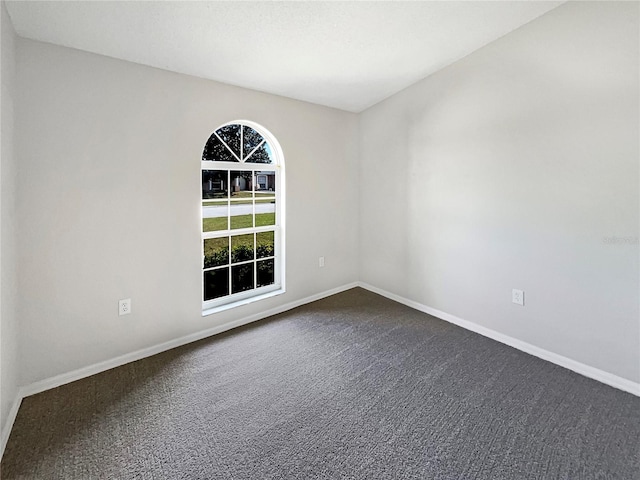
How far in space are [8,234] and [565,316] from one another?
12.2 feet

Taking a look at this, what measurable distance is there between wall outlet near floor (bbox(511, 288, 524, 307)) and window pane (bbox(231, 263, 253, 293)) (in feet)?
8.02

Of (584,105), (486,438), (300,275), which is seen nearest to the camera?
(486,438)

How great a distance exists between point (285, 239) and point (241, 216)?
1.74 feet

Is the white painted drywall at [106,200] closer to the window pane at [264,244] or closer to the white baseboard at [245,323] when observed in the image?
the white baseboard at [245,323]

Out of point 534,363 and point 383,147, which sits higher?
point 383,147

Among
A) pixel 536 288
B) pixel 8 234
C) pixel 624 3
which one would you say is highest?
pixel 624 3

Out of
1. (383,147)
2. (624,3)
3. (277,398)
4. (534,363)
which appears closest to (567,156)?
(624,3)

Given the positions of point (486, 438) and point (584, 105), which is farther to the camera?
point (584, 105)

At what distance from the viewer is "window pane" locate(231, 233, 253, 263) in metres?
3.15

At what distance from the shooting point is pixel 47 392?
6.77ft

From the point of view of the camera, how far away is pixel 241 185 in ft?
10.3

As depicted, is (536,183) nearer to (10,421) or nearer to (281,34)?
(281,34)

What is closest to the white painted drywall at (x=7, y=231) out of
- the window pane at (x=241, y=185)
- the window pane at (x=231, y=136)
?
the window pane at (x=231, y=136)

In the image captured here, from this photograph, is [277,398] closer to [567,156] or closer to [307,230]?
[307,230]
